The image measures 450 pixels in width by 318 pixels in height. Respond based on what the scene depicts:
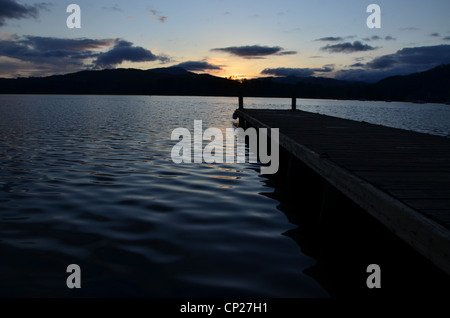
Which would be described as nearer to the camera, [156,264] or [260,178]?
[156,264]

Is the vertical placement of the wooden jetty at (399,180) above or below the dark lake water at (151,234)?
above

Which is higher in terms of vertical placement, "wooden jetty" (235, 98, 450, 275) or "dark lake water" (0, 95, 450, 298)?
"wooden jetty" (235, 98, 450, 275)

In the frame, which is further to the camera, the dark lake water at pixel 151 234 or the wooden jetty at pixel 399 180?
the dark lake water at pixel 151 234

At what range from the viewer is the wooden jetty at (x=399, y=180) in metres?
→ 2.87

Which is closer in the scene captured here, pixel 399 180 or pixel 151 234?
pixel 399 180

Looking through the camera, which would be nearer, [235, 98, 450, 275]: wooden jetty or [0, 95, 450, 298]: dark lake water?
[235, 98, 450, 275]: wooden jetty

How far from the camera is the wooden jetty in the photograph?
2.87 meters

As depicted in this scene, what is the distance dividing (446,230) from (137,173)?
7.28 m

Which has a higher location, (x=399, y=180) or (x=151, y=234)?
(x=399, y=180)

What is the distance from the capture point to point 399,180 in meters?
4.36
